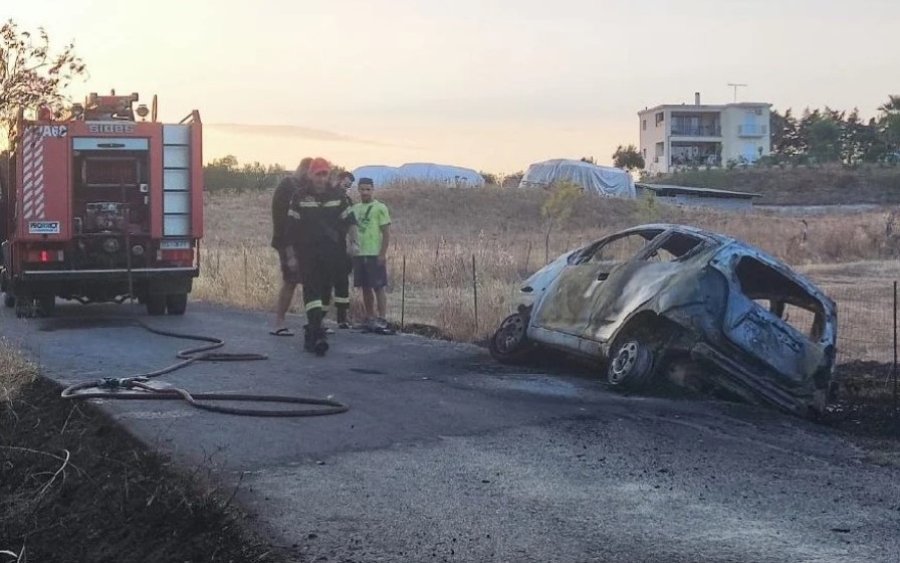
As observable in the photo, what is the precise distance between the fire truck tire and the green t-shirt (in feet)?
10.9

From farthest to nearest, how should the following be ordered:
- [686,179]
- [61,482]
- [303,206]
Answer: [686,179] < [303,206] < [61,482]

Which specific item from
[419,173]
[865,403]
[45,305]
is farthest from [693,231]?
[419,173]

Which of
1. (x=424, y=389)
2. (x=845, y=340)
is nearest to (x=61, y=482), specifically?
(x=424, y=389)

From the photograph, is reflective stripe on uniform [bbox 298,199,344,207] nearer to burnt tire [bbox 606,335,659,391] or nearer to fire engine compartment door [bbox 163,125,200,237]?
burnt tire [bbox 606,335,659,391]

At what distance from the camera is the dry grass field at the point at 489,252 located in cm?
1477

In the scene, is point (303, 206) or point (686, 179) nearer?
point (303, 206)

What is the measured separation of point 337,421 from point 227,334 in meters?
5.77

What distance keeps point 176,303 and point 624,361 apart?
8.65 metres

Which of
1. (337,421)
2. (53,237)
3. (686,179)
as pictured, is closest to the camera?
(337,421)

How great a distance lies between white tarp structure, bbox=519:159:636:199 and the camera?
6300cm

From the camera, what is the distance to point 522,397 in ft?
28.6

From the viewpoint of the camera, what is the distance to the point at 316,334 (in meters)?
11.0

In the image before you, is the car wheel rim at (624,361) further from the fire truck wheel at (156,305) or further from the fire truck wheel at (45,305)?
the fire truck wheel at (45,305)

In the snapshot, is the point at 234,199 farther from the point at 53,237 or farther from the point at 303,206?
the point at 303,206
